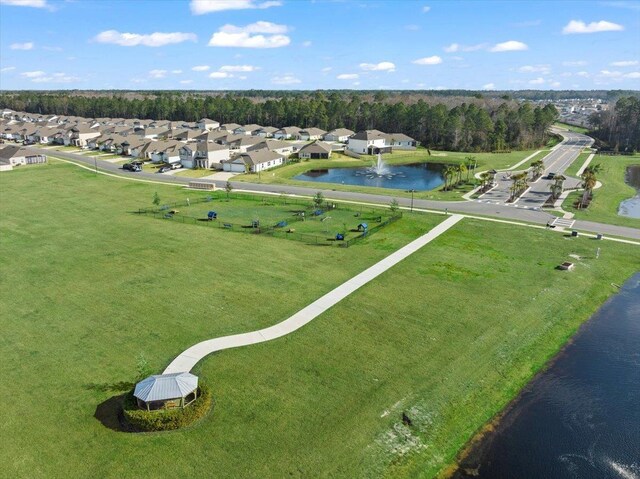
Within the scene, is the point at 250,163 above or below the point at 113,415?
above

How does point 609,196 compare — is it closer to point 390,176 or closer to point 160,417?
point 390,176

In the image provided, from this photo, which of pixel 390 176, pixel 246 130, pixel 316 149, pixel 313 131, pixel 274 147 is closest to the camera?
pixel 390 176

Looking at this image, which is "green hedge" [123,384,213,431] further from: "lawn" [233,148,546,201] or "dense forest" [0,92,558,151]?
"dense forest" [0,92,558,151]

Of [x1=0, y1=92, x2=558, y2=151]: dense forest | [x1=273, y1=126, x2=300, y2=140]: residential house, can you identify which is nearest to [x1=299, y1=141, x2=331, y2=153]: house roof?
[x1=273, y1=126, x2=300, y2=140]: residential house

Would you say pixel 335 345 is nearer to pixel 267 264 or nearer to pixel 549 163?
pixel 267 264

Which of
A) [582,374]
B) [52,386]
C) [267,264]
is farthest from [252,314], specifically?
[582,374]

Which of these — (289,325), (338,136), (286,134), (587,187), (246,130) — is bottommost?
(289,325)

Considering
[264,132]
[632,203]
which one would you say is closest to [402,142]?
[264,132]
